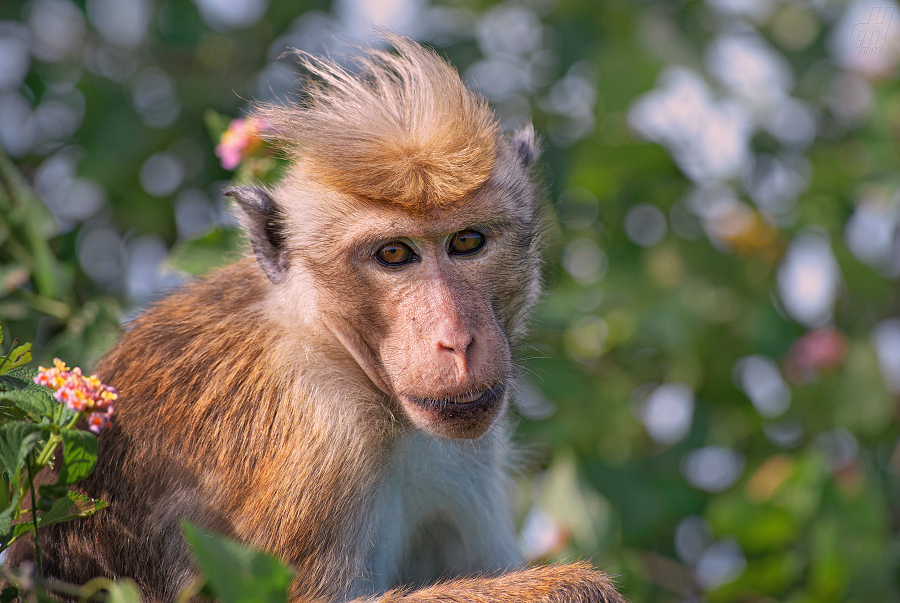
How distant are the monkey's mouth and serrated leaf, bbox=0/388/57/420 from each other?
138 cm

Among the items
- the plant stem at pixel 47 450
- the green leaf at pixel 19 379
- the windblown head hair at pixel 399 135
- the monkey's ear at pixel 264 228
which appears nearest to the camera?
the plant stem at pixel 47 450

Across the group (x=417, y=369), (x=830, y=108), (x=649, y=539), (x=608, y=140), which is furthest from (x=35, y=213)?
(x=830, y=108)

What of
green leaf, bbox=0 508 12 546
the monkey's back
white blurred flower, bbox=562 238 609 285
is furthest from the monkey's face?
white blurred flower, bbox=562 238 609 285

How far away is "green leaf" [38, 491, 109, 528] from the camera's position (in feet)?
7.60

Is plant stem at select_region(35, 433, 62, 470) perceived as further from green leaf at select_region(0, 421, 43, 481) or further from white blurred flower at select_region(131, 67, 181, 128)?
white blurred flower at select_region(131, 67, 181, 128)

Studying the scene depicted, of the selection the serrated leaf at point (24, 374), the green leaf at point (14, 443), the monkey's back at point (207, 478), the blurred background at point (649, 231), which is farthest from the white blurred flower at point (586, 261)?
the green leaf at point (14, 443)

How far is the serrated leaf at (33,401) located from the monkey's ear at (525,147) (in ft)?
8.60

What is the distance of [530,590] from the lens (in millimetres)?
3340

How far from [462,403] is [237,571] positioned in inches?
60.5

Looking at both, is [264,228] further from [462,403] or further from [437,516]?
[437,516]

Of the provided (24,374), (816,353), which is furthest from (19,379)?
(816,353)

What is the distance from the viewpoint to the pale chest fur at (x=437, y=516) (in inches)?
144

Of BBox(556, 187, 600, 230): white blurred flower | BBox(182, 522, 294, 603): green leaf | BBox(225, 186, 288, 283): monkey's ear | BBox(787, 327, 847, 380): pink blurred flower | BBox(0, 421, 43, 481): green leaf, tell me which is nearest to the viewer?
BBox(182, 522, 294, 603): green leaf

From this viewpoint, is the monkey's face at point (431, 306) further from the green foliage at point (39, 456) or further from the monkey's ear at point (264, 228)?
the green foliage at point (39, 456)
